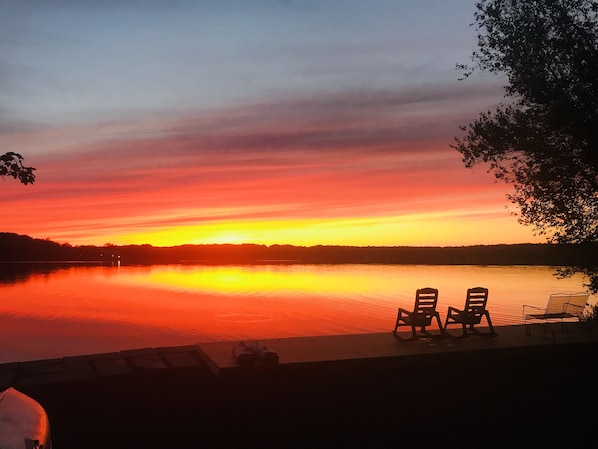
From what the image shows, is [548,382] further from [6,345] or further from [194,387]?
[6,345]

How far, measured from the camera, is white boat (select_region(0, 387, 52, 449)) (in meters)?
5.02

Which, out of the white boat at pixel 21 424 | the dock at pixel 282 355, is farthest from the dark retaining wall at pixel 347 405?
the white boat at pixel 21 424

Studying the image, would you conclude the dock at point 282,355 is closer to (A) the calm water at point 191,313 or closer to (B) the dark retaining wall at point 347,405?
(B) the dark retaining wall at point 347,405

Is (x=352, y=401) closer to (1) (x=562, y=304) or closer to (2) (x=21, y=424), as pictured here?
(2) (x=21, y=424)

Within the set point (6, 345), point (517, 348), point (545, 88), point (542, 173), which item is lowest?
point (6, 345)

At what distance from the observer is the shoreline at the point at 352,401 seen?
23.7 ft

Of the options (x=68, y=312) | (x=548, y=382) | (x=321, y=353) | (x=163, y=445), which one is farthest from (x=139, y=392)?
(x=68, y=312)

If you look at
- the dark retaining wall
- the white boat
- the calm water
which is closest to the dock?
the dark retaining wall

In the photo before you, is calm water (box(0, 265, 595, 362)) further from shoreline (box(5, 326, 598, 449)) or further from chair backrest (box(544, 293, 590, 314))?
shoreline (box(5, 326, 598, 449))

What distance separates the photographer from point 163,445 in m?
6.99

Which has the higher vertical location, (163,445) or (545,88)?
(545,88)

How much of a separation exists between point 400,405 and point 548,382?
305 centimetres

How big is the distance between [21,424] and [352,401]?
488 cm

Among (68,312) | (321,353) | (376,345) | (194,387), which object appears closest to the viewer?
(194,387)
